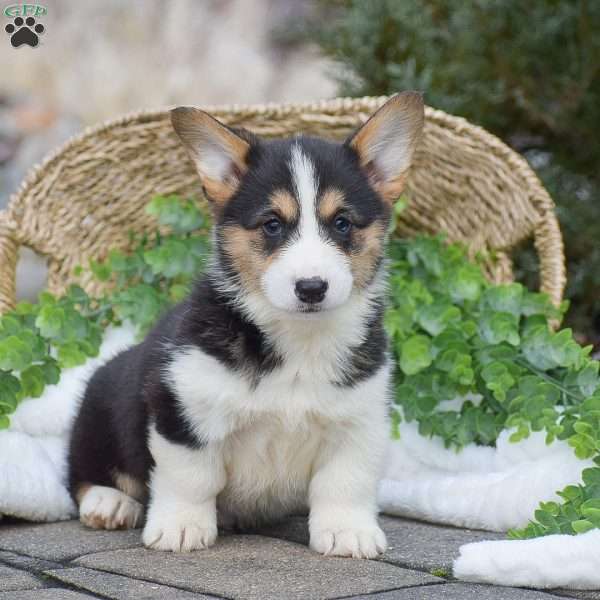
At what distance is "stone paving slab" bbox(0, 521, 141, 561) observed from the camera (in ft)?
11.6

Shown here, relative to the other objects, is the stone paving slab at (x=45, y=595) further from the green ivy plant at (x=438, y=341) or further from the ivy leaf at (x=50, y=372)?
the ivy leaf at (x=50, y=372)

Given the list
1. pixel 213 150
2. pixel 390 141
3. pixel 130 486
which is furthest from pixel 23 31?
pixel 130 486

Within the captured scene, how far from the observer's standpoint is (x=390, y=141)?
3832 mm

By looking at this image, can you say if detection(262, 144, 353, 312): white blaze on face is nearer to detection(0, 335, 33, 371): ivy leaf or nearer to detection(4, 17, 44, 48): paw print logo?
detection(0, 335, 33, 371): ivy leaf

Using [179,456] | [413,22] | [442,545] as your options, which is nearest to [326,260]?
[179,456]

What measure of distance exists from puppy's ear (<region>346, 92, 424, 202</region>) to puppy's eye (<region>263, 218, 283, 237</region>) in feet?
1.42

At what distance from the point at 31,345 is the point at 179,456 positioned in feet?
3.96

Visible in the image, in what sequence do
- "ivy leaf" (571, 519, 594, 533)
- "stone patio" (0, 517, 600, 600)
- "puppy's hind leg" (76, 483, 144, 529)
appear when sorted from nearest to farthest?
"stone patio" (0, 517, 600, 600) < "ivy leaf" (571, 519, 594, 533) < "puppy's hind leg" (76, 483, 144, 529)

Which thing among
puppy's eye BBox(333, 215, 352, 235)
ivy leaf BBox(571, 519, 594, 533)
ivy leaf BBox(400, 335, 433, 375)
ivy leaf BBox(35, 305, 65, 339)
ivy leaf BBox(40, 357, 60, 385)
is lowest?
ivy leaf BBox(40, 357, 60, 385)

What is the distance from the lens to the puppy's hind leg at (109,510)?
3854mm

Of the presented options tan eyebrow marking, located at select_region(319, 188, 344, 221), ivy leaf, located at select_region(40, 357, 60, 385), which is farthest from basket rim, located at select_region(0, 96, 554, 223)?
tan eyebrow marking, located at select_region(319, 188, 344, 221)

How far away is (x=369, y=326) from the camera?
3721mm

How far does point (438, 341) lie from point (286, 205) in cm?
132

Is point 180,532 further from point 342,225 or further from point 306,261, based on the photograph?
point 342,225
